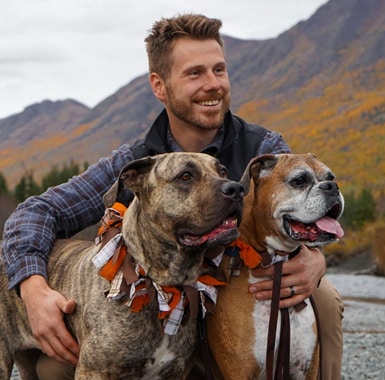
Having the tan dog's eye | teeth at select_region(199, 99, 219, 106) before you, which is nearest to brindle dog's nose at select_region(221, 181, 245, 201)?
the tan dog's eye

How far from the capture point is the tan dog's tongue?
428cm

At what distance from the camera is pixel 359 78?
592 ft

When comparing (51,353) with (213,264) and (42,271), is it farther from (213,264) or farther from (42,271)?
(213,264)

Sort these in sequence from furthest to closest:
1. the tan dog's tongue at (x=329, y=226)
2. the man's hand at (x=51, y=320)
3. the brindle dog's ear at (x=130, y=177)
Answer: the man's hand at (x=51, y=320), the brindle dog's ear at (x=130, y=177), the tan dog's tongue at (x=329, y=226)

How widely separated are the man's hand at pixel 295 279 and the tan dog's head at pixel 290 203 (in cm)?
12

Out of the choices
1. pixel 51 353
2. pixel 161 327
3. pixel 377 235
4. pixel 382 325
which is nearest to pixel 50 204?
pixel 51 353

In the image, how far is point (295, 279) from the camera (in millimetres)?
4508

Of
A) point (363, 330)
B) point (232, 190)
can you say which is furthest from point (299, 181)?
point (363, 330)

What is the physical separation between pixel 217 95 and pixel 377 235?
3977 cm

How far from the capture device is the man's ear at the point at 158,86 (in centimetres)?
577

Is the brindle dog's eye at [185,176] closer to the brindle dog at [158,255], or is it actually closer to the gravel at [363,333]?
the brindle dog at [158,255]

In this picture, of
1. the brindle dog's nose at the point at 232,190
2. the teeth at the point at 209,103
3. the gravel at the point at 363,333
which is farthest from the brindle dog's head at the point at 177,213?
the gravel at the point at 363,333

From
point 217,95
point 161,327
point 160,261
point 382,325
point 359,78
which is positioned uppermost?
point 217,95

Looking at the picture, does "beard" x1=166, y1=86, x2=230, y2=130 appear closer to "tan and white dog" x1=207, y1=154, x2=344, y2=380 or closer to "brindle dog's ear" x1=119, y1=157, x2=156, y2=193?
"tan and white dog" x1=207, y1=154, x2=344, y2=380
